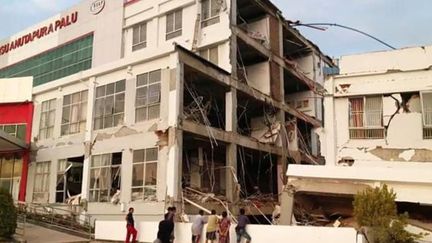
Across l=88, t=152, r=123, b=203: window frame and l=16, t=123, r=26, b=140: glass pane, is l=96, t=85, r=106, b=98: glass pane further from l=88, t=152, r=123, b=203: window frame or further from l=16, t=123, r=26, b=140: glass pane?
l=16, t=123, r=26, b=140: glass pane

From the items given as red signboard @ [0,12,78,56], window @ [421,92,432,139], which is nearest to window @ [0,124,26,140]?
red signboard @ [0,12,78,56]

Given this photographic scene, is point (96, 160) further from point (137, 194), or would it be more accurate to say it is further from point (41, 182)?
point (41, 182)

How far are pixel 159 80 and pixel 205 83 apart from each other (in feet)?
11.5

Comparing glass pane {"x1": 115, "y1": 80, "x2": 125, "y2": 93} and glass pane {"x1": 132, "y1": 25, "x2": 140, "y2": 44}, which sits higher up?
glass pane {"x1": 132, "y1": 25, "x2": 140, "y2": 44}

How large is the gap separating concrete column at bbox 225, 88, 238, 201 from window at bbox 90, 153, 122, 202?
533 cm

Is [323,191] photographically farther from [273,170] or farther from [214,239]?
[273,170]

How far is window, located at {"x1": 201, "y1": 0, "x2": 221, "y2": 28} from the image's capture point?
26491 mm

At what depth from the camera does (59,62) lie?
37.8 m

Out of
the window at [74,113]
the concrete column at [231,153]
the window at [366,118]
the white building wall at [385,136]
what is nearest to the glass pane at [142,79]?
the window at [74,113]

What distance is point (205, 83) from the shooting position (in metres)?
24.0

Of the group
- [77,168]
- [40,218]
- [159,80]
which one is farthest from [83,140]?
[159,80]

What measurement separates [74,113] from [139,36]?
28.9ft

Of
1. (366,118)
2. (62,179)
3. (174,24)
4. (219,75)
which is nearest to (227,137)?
(219,75)

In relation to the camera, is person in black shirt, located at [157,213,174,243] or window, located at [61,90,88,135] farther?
window, located at [61,90,88,135]
